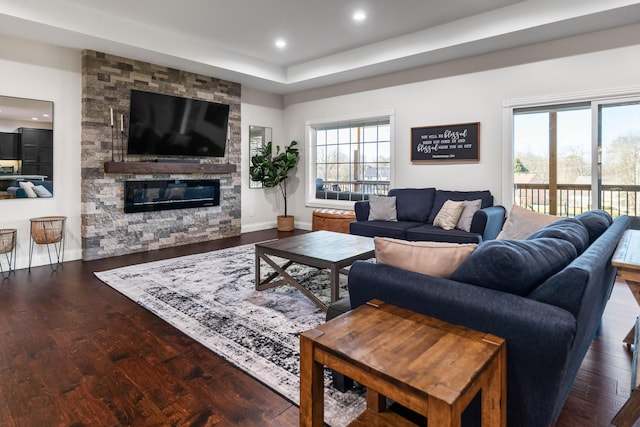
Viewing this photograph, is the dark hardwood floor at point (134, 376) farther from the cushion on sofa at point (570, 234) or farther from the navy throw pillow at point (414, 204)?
the navy throw pillow at point (414, 204)

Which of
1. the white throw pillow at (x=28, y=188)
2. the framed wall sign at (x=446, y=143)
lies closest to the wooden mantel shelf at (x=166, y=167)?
the white throw pillow at (x=28, y=188)

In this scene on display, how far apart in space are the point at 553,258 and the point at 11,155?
5.35 m

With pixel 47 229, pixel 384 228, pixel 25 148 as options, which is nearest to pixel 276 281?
pixel 384 228

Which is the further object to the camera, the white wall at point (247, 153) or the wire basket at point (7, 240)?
the white wall at point (247, 153)

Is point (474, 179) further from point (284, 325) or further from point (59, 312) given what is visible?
point (59, 312)

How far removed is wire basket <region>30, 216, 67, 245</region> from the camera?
4.27 m

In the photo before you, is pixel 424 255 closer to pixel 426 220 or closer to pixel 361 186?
pixel 426 220

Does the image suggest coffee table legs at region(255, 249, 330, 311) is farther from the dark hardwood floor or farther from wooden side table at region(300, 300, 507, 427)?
wooden side table at region(300, 300, 507, 427)

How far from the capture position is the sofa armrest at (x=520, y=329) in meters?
1.16

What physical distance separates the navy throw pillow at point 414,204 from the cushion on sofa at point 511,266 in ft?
11.9

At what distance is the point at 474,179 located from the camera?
5148mm

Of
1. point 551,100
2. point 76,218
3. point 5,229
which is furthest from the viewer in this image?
point 76,218

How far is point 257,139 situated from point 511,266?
6.37 meters

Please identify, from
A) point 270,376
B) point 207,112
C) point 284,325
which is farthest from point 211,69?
point 270,376
